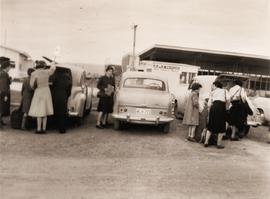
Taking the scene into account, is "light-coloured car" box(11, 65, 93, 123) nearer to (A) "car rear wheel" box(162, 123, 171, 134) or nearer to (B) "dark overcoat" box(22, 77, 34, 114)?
(B) "dark overcoat" box(22, 77, 34, 114)

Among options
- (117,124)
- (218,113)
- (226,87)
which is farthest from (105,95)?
(226,87)

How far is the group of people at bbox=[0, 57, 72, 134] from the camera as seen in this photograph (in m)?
9.62

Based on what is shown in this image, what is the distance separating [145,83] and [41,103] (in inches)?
116

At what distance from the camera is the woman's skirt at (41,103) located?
9.55 m

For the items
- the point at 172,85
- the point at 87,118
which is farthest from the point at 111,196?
the point at 172,85

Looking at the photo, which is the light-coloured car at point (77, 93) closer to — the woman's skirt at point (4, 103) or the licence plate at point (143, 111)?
the woman's skirt at point (4, 103)

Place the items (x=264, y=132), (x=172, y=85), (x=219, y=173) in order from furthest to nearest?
1. (x=172, y=85)
2. (x=264, y=132)
3. (x=219, y=173)

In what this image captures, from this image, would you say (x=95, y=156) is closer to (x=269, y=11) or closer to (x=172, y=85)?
(x=269, y=11)

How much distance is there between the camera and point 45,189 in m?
5.53

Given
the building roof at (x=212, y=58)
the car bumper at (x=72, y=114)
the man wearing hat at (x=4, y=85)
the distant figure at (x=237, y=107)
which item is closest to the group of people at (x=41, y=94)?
the man wearing hat at (x=4, y=85)

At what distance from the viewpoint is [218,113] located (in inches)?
372

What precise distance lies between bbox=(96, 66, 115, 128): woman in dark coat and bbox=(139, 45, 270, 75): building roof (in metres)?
15.6

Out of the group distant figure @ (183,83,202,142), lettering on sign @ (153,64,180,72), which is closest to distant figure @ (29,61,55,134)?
distant figure @ (183,83,202,142)

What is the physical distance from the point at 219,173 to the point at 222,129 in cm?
255
